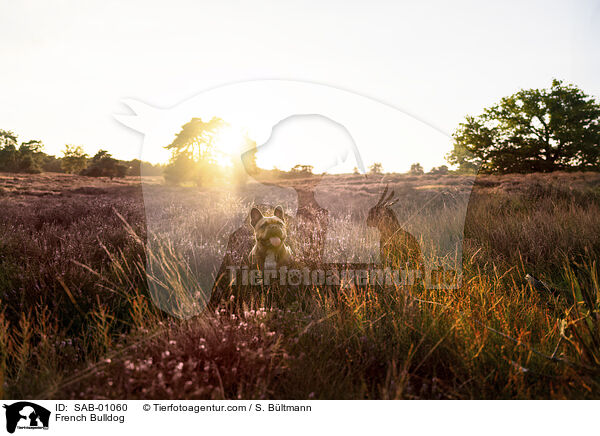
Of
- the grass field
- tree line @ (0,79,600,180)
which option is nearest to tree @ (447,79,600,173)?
tree line @ (0,79,600,180)

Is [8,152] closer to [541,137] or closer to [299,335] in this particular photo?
[299,335]

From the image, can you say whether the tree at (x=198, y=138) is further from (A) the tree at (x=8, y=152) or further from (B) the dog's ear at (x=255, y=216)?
(A) the tree at (x=8, y=152)

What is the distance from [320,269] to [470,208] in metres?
6.08

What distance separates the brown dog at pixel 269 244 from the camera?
12.3 feet

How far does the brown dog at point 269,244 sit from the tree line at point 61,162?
7.77 feet

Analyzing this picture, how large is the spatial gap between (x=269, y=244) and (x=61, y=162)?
27.4ft

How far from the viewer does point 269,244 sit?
3.83 metres

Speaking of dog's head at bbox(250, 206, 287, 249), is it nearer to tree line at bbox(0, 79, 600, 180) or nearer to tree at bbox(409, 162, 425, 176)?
tree line at bbox(0, 79, 600, 180)

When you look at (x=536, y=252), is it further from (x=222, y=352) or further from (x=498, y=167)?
(x=498, y=167)

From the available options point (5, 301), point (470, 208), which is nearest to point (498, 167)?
point (470, 208)
